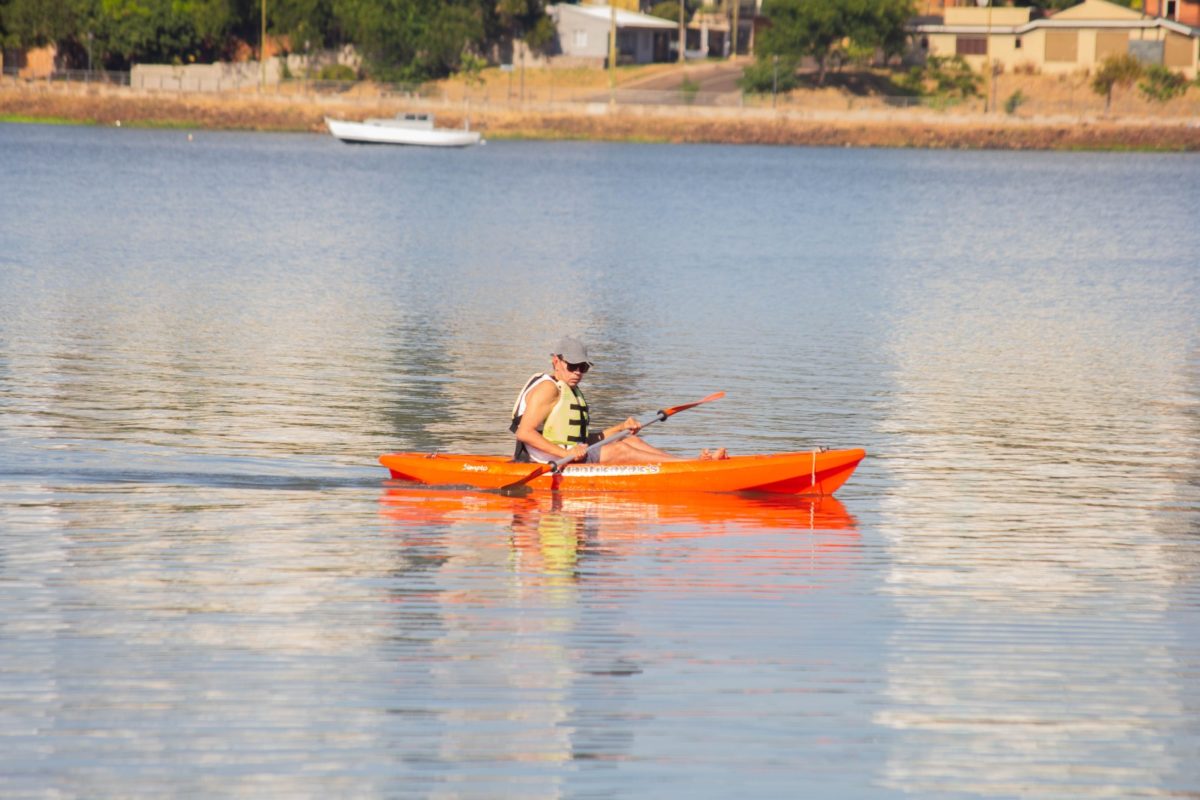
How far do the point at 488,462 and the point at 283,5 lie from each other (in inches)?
4325

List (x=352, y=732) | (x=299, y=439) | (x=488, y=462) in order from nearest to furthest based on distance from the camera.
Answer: (x=352, y=732) < (x=488, y=462) < (x=299, y=439)

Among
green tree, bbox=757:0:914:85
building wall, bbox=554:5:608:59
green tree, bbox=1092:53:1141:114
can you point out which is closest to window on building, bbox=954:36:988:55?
green tree, bbox=757:0:914:85

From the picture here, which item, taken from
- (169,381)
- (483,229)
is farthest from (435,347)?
(483,229)

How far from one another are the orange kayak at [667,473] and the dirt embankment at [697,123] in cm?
10335

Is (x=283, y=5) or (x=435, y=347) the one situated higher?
(x=283, y=5)

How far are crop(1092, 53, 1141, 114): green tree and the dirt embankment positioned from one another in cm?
230

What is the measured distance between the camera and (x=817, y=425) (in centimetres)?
2080

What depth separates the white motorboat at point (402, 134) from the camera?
113 meters

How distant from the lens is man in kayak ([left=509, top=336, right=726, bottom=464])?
16328 millimetres

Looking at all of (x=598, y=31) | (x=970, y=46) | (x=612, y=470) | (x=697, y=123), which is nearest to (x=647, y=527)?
(x=612, y=470)

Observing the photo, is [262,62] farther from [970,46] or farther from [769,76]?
[970,46]

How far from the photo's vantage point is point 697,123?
118688 millimetres

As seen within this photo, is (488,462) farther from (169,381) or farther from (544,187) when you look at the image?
(544,187)

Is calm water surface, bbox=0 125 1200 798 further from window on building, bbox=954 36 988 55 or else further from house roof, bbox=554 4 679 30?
house roof, bbox=554 4 679 30
